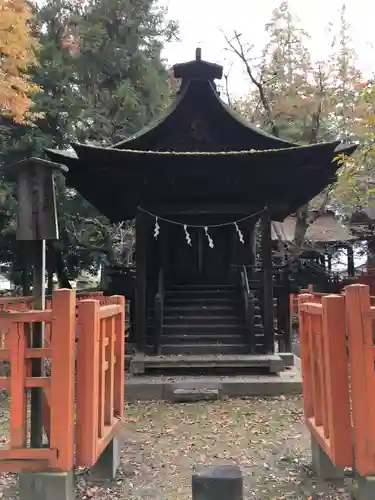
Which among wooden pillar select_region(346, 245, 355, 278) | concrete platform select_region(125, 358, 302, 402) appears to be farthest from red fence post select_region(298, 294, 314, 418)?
wooden pillar select_region(346, 245, 355, 278)

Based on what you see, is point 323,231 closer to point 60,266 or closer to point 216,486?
point 60,266

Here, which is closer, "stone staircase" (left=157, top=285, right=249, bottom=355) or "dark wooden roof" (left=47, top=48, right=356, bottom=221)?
"dark wooden roof" (left=47, top=48, right=356, bottom=221)

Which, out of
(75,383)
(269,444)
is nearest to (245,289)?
(269,444)

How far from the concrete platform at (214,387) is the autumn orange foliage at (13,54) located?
772 cm

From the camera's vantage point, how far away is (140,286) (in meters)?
8.73

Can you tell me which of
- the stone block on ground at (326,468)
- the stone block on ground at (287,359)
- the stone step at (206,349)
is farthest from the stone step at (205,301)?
the stone block on ground at (326,468)

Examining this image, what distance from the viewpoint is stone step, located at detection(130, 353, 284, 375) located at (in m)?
7.88

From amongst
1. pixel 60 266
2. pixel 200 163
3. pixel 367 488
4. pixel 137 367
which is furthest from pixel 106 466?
pixel 60 266

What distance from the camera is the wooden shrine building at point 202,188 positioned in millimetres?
8062

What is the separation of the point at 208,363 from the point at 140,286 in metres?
1.99

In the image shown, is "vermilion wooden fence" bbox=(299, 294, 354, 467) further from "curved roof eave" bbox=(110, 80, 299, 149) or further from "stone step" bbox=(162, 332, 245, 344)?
"curved roof eave" bbox=(110, 80, 299, 149)

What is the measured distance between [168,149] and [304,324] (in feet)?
19.6

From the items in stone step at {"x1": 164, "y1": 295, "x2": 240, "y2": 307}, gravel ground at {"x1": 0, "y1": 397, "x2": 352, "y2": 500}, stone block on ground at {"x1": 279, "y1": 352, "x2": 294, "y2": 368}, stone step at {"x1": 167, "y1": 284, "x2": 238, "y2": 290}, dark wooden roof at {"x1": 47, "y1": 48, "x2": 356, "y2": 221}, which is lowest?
gravel ground at {"x1": 0, "y1": 397, "x2": 352, "y2": 500}

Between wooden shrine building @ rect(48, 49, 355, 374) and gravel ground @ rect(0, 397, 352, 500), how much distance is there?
1.78 metres
